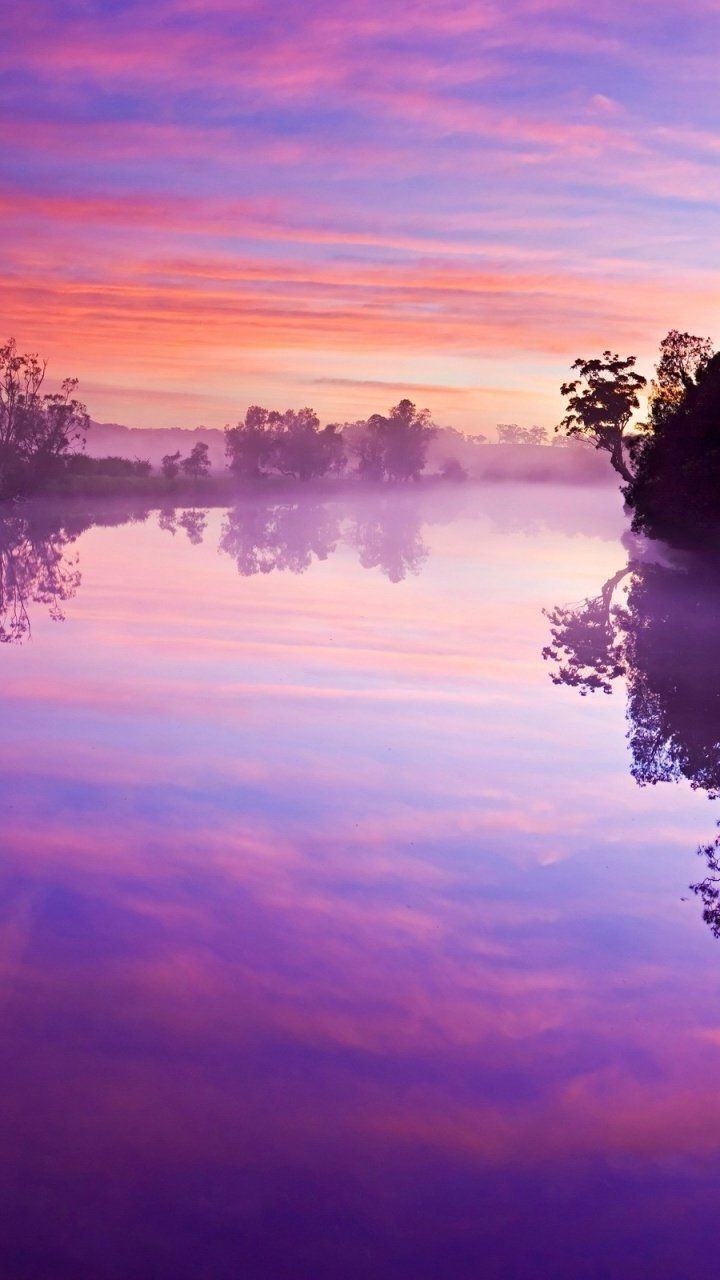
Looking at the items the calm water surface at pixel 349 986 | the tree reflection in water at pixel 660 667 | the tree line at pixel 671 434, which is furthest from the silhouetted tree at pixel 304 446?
the calm water surface at pixel 349 986

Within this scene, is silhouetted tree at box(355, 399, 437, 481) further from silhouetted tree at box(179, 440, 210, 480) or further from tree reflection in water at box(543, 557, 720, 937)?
tree reflection in water at box(543, 557, 720, 937)

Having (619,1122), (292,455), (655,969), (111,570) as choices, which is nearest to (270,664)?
(655,969)

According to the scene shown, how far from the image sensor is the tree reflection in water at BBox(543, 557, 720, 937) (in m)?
14.9

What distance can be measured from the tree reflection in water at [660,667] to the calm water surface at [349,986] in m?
0.28

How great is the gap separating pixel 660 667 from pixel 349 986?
15.4 metres

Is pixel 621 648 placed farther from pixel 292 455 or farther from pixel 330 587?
pixel 292 455

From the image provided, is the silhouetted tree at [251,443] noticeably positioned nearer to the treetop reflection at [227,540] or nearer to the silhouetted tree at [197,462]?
the silhouetted tree at [197,462]

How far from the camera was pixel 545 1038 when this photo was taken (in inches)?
308

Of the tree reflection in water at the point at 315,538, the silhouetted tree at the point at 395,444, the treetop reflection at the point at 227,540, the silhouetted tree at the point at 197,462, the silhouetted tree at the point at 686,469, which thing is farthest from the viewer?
the silhouetted tree at the point at 395,444

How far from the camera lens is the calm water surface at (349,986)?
590 cm

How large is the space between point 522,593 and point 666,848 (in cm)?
2552

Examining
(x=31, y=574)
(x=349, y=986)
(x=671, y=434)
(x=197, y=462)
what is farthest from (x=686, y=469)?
(x=197, y=462)

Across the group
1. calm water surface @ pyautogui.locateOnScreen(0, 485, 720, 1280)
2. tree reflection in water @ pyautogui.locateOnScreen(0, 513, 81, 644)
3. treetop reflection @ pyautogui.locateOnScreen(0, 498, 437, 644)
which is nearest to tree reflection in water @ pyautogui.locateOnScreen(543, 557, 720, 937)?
calm water surface @ pyautogui.locateOnScreen(0, 485, 720, 1280)

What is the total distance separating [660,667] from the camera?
22.6 m
